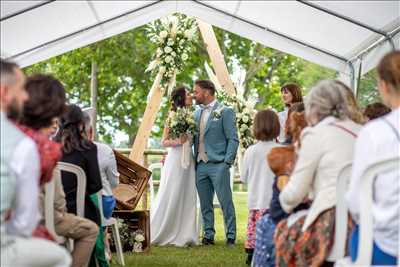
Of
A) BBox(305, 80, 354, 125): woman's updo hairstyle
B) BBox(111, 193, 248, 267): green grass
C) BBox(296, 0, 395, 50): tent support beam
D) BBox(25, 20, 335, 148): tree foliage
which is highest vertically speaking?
BBox(25, 20, 335, 148): tree foliage

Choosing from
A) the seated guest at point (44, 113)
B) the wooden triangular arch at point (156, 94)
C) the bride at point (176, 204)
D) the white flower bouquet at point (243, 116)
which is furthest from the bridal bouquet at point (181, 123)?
the seated guest at point (44, 113)

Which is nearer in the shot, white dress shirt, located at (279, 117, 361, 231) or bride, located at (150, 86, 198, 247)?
white dress shirt, located at (279, 117, 361, 231)

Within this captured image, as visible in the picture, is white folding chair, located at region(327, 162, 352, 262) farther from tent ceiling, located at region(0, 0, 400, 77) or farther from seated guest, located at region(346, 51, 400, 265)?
tent ceiling, located at region(0, 0, 400, 77)

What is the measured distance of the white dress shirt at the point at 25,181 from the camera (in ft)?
12.4

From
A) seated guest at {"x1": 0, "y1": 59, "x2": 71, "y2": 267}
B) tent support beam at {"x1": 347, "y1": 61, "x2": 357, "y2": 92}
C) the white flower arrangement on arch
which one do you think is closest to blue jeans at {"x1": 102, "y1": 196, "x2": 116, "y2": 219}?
seated guest at {"x1": 0, "y1": 59, "x2": 71, "y2": 267}

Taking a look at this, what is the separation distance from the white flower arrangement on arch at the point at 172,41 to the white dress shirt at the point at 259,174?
412cm

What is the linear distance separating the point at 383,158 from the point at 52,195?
2209 millimetres

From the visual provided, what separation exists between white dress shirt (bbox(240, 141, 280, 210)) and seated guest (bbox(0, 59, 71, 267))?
3.49 m

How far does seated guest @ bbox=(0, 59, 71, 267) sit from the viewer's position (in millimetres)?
3770

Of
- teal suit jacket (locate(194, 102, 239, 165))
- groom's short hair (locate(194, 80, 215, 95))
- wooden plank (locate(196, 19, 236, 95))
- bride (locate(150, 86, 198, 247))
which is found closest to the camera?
teal suit jacket (locate(194, 102, 239, 165))

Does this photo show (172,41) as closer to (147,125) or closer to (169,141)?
(169,141)

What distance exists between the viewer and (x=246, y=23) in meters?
10.7

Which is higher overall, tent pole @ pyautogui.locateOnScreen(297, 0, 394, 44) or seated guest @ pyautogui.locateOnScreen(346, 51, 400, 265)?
tent pole @ pyautogui.locateOnScreen(297, 0, 394, 44)

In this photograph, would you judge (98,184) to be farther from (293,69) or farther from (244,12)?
(293,69)
